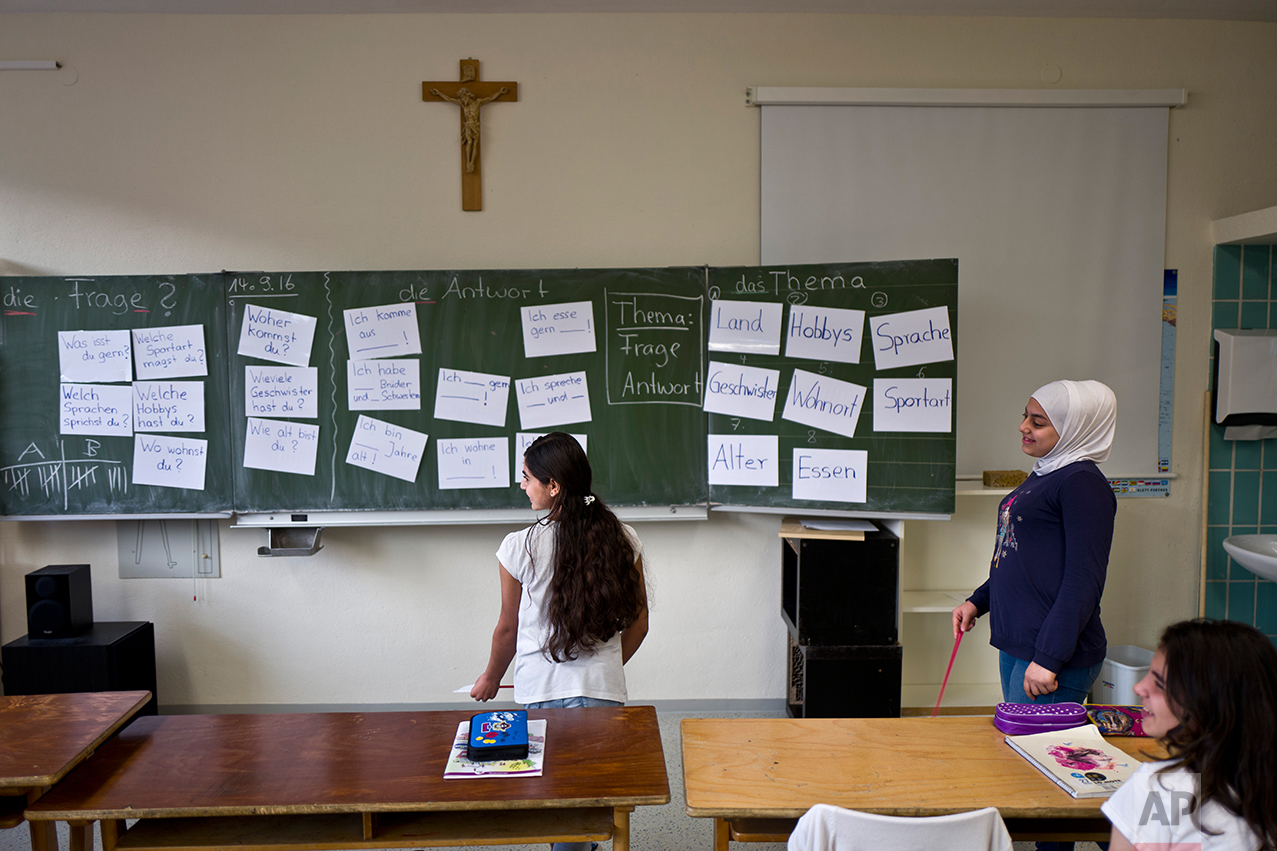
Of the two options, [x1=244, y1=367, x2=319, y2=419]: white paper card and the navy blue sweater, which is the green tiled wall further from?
[x1=244, y1=367, x2=319, y2=419]: white paper card

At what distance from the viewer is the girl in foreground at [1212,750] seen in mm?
1091

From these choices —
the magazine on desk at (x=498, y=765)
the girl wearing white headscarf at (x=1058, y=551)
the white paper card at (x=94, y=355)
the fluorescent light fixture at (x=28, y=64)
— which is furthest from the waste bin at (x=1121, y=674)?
the fluorescent light fixture at (x=28, y=64)

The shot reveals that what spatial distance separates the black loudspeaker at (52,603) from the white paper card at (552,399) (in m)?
1.96

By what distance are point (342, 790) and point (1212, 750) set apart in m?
1.50

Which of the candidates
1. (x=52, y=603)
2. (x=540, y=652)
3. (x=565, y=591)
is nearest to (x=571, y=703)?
(x=540, y=652)

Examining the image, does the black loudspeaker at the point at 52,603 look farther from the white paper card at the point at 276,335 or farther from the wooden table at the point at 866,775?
the wooden table at the point at 866,775

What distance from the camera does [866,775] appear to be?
4.95 feet

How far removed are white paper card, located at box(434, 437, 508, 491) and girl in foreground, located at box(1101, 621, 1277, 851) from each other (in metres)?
2.51

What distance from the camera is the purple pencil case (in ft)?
5.49

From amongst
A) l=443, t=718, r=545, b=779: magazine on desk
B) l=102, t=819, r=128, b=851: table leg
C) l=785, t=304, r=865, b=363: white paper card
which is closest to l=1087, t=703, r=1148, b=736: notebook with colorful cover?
l=443, t=718, r=545, b=779: magazine on desk

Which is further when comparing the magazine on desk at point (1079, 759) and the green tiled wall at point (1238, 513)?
the green tiled wall at point (1238, 513)

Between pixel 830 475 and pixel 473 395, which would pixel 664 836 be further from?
pixel 473 395

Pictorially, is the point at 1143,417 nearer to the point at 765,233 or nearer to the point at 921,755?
the point at 765,233

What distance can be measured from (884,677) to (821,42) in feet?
8.87
